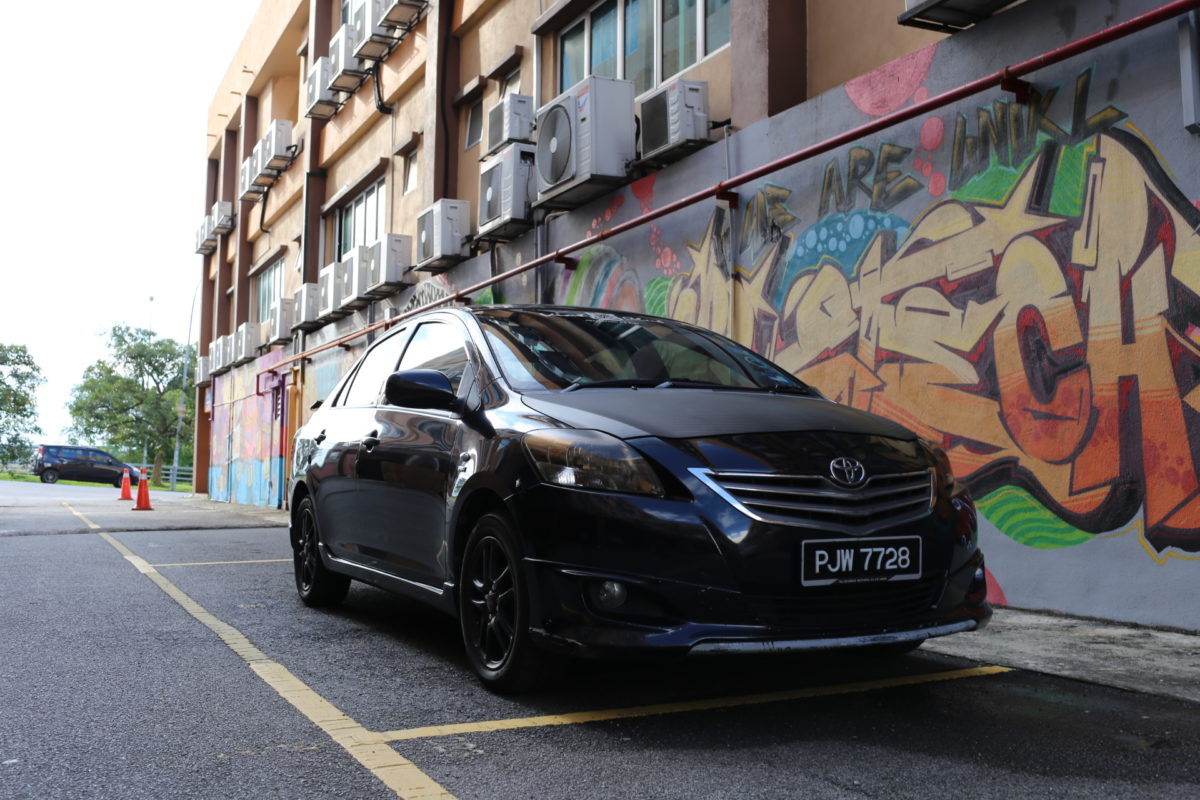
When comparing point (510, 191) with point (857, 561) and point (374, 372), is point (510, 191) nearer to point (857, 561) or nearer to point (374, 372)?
point (374, 372)

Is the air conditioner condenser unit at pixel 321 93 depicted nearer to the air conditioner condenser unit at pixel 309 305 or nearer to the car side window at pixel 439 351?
the air conditioner condenser unit at pixel 309 305

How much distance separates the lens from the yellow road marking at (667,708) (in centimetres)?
354

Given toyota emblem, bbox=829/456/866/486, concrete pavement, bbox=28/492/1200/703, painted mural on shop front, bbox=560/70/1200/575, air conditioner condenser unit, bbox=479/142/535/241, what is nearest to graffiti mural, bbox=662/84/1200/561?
painted mural on shop front, bbox=560/70/1200/575

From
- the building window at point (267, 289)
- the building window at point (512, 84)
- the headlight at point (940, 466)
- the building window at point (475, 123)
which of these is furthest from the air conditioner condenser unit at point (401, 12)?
the headlight at point (940, 466)

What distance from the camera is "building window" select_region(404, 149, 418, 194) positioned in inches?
703

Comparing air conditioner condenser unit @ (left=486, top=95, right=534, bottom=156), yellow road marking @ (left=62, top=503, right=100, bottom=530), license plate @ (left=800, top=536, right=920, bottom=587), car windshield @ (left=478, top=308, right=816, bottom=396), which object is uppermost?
air conditioner condenser unit @ (left=486, top=95, right=534, bottom=156)

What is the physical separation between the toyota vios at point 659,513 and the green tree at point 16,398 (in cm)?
6668

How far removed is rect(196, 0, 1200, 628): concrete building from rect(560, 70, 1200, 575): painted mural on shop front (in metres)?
0.02

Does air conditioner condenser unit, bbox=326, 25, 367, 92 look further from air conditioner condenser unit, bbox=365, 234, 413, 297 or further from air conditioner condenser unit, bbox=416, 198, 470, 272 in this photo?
air conditioner condenser unit, bbox=416, 198, 470, 272

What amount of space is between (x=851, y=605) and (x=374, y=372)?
327cm

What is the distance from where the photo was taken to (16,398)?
6284cm

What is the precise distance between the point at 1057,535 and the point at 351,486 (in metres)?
3.80

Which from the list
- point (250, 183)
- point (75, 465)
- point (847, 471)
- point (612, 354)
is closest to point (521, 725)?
point (847, 471)

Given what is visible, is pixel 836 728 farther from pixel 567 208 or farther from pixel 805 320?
pixel 567 208
